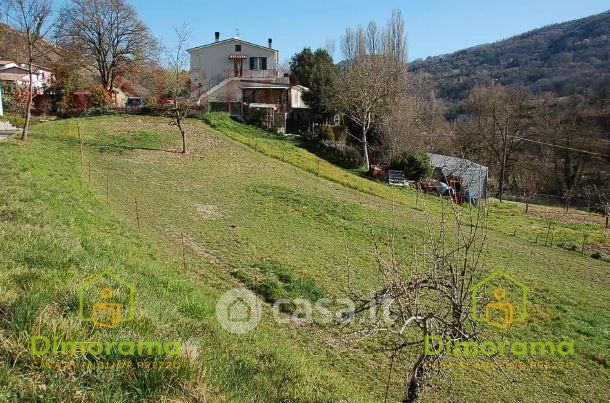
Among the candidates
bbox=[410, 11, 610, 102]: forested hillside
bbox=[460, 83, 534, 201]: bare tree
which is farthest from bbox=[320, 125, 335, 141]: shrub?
bbox=[410, 11, 610, 102]: forested hillside

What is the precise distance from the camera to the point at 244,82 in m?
37.8

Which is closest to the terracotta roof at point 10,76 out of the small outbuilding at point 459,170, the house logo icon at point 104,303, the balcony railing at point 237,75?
the balcony railing at point 237,75

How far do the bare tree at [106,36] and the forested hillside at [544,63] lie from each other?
65356 millimetres

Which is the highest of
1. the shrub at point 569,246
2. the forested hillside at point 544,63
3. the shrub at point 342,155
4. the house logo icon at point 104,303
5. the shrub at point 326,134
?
the forested hillside at point 544,63

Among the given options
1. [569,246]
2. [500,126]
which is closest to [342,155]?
[569,246]

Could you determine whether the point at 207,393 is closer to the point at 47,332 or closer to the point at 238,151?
the point at 47,332

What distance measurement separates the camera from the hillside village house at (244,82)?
3588cm

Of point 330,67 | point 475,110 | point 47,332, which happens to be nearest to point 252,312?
point 47,332

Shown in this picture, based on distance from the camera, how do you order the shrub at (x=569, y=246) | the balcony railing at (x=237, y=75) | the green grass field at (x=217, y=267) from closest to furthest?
the green grass field at (x=217, y=267) → the shrub at (x=569, y=246) → the balcony railing at (x=237, y=75)

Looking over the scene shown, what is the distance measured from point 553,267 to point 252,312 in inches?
455

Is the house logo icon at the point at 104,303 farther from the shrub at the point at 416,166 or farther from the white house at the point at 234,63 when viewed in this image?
the white house at the point at 234,63

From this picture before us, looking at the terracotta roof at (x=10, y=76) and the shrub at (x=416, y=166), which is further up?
the terracotta roof at (x=10, y=76)

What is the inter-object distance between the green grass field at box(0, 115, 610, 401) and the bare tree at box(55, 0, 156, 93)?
20712 millimetres

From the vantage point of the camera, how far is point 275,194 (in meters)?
17.0
